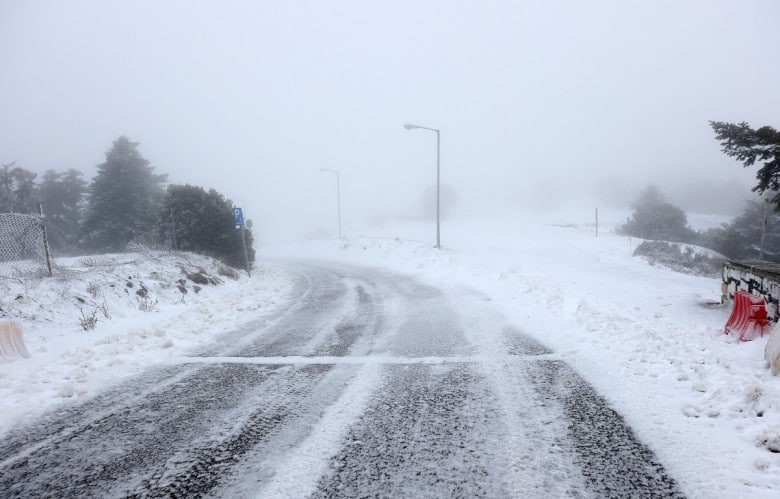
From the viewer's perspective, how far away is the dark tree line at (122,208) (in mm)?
18266

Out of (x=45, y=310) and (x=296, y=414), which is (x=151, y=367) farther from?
(x=45, y=310)

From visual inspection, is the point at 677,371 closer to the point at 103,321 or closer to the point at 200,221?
the point at 103,321

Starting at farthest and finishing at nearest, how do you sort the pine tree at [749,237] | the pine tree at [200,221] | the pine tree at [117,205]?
1. the pine tree at [749,237]
2. the pine tree at [117,205]
3. the pine tree at [200,221]

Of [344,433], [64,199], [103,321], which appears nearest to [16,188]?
[64,199]

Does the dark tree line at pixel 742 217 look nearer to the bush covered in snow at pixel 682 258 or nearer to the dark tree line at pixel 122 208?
the bush covered in snow at pixel 682 258

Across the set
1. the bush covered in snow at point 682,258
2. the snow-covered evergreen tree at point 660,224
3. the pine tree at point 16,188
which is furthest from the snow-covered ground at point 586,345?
the snow-covered evergreen tree at point 660,224

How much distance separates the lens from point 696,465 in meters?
2.83

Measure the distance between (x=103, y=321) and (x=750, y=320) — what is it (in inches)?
455

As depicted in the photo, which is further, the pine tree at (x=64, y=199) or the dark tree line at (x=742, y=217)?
the pine tree at (x=64, y=199)

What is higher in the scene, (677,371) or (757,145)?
(757,145)

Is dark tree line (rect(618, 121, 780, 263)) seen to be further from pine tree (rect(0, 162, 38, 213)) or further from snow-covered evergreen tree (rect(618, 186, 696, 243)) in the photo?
pine tree (rect(0, 162, 38, 213))

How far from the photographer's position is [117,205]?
2820 cm

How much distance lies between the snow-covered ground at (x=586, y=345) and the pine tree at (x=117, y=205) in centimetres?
1699

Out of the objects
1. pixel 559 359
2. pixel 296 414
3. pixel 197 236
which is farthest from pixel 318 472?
pixel 197 236
